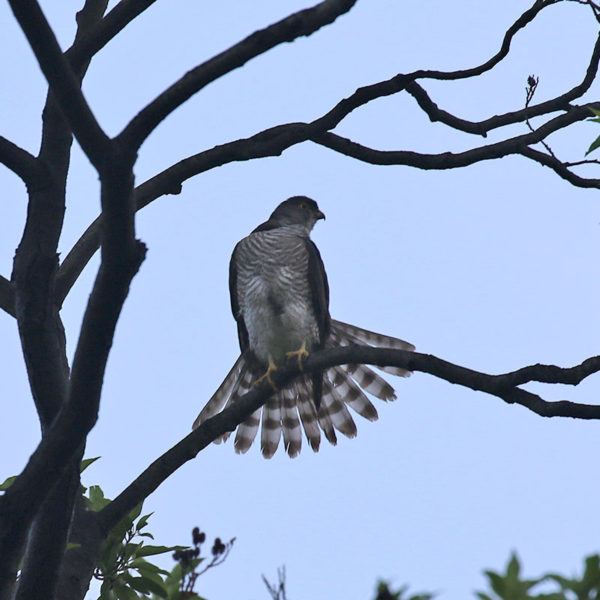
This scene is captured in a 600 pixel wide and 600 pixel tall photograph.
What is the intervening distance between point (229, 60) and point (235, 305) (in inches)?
172

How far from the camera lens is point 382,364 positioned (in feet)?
13.1

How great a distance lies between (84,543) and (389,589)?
98.3 inches

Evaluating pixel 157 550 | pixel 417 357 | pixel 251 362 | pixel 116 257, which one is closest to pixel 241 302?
pixel 251 362

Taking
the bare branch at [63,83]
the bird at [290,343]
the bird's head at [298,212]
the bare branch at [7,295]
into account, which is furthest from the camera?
the bird's head at [298,212]

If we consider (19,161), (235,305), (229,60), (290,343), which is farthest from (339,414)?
(229,60)

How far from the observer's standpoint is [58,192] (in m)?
4.30

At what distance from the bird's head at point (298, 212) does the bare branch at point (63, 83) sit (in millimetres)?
5031

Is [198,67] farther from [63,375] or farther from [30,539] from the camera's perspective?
[30,539]

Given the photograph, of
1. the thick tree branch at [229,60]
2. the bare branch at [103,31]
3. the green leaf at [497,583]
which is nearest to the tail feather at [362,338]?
the bare branch at [103,31]

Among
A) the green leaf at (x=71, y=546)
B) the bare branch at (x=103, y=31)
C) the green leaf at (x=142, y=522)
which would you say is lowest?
the green leaf at (x=71, y=546)

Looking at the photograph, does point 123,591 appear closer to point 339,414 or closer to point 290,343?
point 290,343

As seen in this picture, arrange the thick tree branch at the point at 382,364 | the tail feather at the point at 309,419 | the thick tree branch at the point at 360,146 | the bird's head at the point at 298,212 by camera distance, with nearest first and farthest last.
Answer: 1. the thick tree branch at the point at 382,364
2. the thick tree branch at the point at 360,146
3. the tail feather at the point at 309,419
4. the bird's head at the point at 298,212

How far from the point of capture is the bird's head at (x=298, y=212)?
821 cm

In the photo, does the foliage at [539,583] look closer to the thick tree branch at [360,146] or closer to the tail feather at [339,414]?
the thick tree branch at [360,146]
